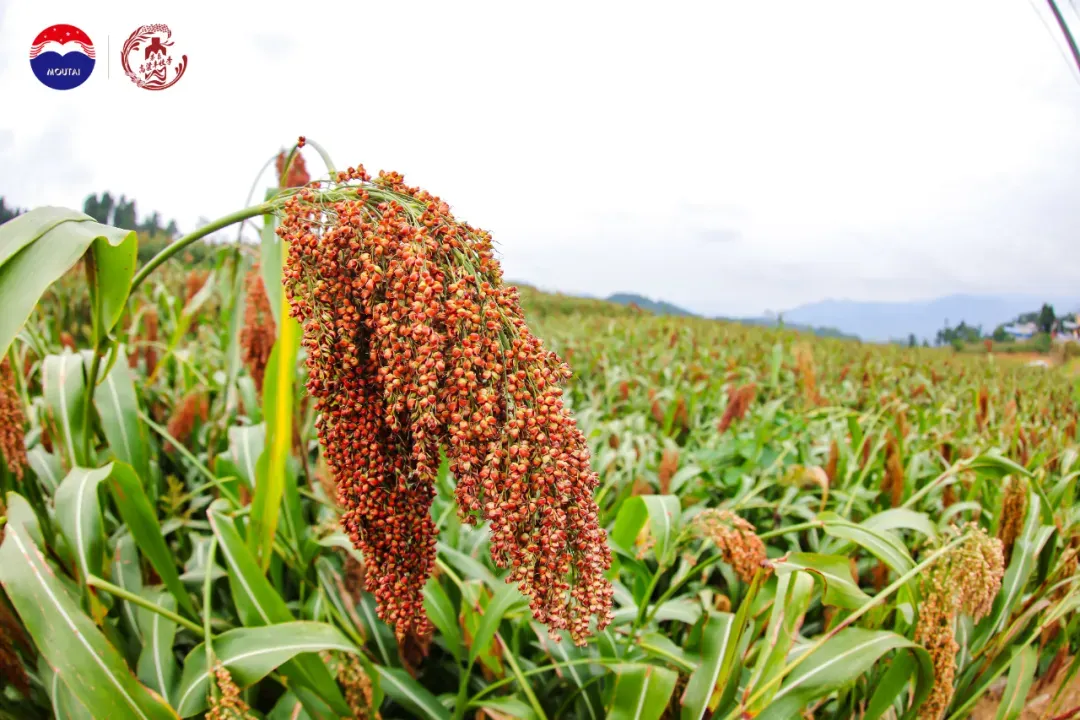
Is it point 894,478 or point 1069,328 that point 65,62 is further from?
point 1069,328

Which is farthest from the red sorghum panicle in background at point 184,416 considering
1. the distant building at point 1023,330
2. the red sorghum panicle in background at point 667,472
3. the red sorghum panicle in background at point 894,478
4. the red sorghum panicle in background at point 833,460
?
the distant building at point 1023,330

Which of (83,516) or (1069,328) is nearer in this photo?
(83,516)

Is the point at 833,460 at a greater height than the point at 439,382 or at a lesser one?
lesser

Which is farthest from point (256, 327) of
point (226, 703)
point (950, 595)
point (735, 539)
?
point (950, 595)

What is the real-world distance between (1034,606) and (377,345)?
2.26 metres

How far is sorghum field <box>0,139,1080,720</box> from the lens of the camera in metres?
1.08

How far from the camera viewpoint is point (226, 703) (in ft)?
4.78

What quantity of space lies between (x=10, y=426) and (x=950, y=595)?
262 centimetres

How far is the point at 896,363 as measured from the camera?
7195 mm

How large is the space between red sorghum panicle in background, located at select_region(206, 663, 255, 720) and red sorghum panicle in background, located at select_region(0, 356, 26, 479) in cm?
93

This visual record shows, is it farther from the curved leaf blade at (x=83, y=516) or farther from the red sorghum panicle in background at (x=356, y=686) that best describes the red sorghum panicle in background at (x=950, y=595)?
the curved leaf blade at (x=83, y=516)

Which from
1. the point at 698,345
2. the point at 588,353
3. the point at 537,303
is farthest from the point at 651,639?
the point at 537,303

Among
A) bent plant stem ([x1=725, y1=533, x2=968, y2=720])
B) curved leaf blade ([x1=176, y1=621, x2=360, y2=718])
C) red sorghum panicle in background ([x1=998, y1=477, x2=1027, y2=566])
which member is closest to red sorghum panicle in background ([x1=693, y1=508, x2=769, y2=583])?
bent plant stem ([x1=725, y1=533, x2=968, y2=720])

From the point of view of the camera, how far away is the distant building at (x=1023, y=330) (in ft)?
18.4
